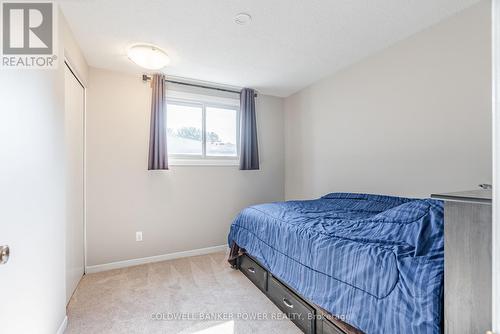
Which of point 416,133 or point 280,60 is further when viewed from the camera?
point 280,60

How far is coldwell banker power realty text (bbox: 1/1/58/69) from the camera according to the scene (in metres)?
→ 1.30

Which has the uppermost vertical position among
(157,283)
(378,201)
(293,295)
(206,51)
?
(206,51)

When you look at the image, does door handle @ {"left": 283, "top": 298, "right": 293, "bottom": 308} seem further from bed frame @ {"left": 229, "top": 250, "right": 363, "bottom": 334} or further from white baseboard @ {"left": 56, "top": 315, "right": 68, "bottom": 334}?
white baseboard @ {"left": 56, "top": 315, "right": 68, "bottom": 334}

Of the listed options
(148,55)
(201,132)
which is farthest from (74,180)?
(201,132)

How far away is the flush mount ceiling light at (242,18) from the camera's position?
6.40ft

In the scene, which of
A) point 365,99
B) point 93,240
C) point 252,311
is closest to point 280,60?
point 365,99

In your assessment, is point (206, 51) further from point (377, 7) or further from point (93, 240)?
point (93, 240)

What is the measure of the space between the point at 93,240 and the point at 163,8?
8.46 ft

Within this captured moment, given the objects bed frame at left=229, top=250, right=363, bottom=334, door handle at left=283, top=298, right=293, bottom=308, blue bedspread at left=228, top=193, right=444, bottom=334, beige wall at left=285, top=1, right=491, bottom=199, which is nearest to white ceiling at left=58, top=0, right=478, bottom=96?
beige wall at left=285, top=1, right=491, bottom=199

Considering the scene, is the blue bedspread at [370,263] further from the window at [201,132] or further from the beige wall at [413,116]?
the window at [201,132]

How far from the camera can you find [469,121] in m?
1.88

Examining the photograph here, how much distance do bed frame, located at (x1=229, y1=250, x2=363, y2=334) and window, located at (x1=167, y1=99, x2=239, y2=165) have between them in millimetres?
1535

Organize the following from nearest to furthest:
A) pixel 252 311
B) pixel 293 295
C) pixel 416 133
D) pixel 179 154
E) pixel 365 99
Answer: pixel 293 295, pixel 252 311, pixel 416 133, pixel 365 99, pixel 179 154

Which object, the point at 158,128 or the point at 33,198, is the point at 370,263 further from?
the point at 158,128
